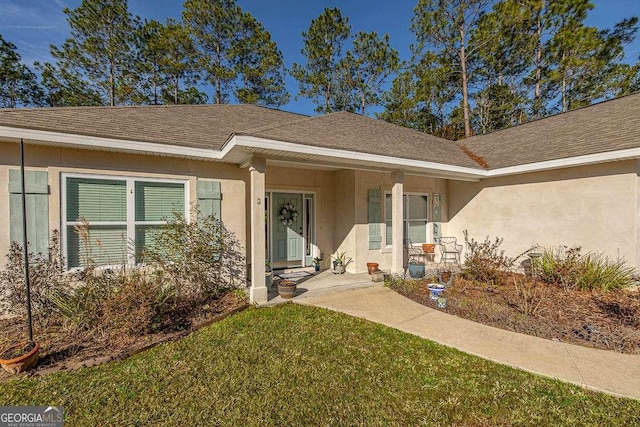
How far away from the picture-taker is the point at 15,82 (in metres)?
15.4

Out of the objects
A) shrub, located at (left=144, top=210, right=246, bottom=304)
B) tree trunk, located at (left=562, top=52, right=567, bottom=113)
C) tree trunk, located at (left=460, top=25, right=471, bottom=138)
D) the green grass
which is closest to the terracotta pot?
the green grass

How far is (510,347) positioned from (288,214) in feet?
19.4

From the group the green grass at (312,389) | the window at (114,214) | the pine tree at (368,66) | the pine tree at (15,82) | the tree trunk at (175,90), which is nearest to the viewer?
the green grass at (312,389)

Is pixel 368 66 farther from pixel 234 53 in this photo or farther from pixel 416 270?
pixel 416 270

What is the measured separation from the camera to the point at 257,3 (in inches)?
549

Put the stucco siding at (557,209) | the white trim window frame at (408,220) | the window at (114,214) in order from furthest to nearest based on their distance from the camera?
the white trim window frame at (408,220), the stucco siding at (557,209), the window at (114,214)

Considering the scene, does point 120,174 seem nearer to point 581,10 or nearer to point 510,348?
point 510,348

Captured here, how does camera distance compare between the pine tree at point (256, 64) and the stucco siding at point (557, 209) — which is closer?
the stucco siding at point (557, 209)

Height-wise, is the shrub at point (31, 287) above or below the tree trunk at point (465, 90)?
below

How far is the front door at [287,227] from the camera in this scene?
26.1 feet

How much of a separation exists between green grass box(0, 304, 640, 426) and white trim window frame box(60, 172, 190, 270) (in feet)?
7.81

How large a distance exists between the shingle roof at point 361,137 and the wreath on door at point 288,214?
2.55m

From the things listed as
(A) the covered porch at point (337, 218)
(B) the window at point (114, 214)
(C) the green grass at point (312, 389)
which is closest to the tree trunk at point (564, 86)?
(A) the covered porch at point (337, 218)

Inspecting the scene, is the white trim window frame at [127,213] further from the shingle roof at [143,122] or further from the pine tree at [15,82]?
the pine tree at [15,82]
